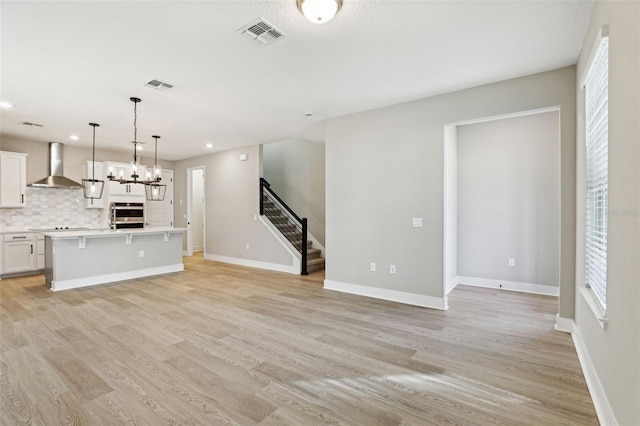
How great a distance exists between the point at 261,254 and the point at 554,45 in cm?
Answer: 601

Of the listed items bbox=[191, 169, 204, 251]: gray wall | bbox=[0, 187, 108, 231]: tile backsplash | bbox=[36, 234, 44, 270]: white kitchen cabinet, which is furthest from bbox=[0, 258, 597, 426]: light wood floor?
bbox=[191, 169, 204, 251]: gray wall

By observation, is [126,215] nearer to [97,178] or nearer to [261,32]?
[97,178]

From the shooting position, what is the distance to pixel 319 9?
6.97ft

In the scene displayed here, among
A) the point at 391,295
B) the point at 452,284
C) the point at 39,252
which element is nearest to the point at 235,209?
the point at 39,252

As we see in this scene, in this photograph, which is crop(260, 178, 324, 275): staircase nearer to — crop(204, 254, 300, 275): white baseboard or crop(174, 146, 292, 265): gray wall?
crop(174, 146, 292, 265): gray wall

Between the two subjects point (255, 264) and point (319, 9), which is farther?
point (255, 264)

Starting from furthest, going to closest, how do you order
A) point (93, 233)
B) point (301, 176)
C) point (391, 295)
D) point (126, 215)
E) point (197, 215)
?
1. point (197, 215)
2. point (301, 176)
3. point (126, 215)
4. point (93, 233)
5. point (391, 295)

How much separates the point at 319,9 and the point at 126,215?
738cm

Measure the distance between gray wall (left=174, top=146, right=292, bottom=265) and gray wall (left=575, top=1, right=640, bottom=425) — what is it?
5291 millimetres

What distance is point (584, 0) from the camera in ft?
7.13

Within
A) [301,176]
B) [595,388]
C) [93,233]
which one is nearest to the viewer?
[595,388]

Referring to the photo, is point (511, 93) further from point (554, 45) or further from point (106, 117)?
point (106, 117)

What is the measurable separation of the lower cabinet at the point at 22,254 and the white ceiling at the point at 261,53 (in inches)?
108

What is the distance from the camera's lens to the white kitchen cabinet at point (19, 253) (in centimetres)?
576
